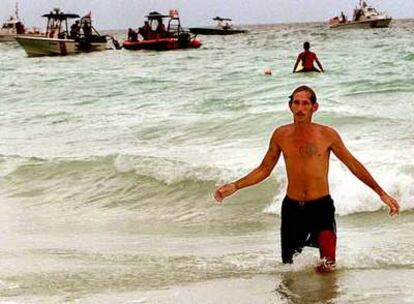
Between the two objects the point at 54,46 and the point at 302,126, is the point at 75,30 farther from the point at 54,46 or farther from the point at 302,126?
the point at 302,126

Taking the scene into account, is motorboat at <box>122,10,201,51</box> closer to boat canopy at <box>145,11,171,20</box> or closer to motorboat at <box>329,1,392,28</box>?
boat canopy at <box>145,11,171,20</box>

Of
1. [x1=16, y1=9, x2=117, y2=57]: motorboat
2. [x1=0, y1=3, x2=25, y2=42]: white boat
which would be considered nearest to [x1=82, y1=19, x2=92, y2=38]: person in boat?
[x1=16, y1=9, x2=117, y2=57]: motorboat

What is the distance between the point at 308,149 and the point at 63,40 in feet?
→ 127

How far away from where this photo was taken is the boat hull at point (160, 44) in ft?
146

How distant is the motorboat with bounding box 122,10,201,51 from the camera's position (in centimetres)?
4469

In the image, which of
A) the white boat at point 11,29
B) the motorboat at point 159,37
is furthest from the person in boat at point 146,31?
the white boat at point 11,29

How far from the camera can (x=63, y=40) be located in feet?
137

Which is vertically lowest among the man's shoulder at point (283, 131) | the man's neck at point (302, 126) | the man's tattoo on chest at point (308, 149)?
the man's tattoo on chest at point (308, 149)

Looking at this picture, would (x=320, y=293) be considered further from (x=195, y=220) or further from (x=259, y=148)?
(x=259, y=148)

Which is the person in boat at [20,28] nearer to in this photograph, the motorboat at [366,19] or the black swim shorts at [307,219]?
the motorboat at [366,19]

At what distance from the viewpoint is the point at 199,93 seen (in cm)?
2050

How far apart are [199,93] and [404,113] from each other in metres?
7.55

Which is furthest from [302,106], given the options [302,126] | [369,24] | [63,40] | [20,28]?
[369,24]

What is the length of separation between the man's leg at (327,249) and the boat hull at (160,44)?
4027cm
